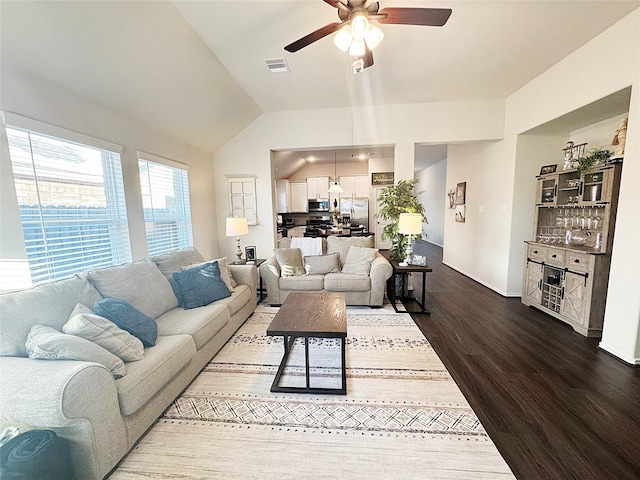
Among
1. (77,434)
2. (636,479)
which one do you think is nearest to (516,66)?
(636,479)

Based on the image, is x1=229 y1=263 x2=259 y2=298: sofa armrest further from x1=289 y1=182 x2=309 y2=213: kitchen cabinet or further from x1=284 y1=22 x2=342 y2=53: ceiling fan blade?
x1=289 y1=182 x2=309 y2=213: kitchen cabinet

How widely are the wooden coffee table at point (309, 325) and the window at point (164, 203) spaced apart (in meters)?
2.25

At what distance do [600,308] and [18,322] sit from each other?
4853mm

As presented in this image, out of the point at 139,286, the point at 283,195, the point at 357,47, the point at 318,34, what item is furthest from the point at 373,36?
the point at 283,195

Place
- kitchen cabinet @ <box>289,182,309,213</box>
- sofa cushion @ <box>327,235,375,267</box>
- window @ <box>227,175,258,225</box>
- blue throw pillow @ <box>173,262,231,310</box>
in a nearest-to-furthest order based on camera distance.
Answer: blue throw pillow @ <box>173,262,231,310</box>
sofa cushion @ <box>327,235,375,267</box>
window @ <box>227,175,258,225</box>
kitchen cabinet @ <box>289,182,309,213</box>

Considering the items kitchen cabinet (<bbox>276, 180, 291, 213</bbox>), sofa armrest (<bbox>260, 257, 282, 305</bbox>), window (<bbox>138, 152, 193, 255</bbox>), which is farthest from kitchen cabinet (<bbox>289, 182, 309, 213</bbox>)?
sofa armrest (<bbox>260, 257, 282, 305</bbox>)

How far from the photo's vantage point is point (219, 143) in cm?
462

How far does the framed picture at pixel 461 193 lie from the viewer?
516 cm

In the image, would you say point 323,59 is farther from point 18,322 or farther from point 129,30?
point 18,322

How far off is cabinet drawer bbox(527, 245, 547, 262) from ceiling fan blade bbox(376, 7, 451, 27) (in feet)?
9.85

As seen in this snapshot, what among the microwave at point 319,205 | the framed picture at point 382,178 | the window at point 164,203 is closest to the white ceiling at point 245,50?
the window at point 164,203

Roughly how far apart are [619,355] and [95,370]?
13.2 ft

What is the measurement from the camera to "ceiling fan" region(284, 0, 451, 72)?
173cm

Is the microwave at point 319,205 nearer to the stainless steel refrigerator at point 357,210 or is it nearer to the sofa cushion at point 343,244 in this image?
the stainless steel refrigerator at point 357,210
